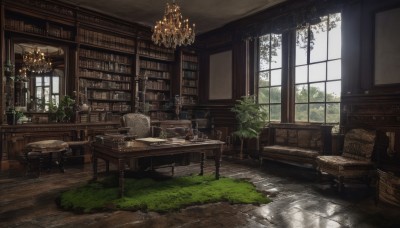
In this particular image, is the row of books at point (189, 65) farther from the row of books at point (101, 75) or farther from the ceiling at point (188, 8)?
the row of books at point (101, 75)

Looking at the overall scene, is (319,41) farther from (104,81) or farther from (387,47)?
(104,81)

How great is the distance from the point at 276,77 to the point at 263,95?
58 centimetres

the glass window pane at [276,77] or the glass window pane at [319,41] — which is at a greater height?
the glass window pane at [319,41]

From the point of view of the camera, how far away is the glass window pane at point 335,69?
526cm

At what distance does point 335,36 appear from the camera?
5332 mm

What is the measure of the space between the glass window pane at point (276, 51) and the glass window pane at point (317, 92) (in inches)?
39.3

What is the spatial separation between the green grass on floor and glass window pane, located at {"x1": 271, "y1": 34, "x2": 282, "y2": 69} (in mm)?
3433

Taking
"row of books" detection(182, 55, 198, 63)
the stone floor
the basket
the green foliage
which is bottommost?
the stone floor

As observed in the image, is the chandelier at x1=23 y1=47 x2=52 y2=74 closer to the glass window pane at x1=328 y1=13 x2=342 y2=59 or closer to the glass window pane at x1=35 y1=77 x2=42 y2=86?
the glass window pane at x1=35 y1=77 x2=42 y2=86

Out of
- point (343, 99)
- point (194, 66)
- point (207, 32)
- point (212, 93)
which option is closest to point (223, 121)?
point (212, 93)

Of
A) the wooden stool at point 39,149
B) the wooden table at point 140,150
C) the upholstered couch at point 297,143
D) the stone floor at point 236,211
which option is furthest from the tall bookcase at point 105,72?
the upholstered couch at point 297,143

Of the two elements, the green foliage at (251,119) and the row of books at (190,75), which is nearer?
the green foliage at (251,119)

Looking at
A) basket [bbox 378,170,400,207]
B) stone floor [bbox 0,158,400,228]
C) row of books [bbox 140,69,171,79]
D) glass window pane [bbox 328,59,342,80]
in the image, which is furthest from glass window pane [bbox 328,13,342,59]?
row of books [bbox 140,69,171,79]

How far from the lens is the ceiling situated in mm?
5789
